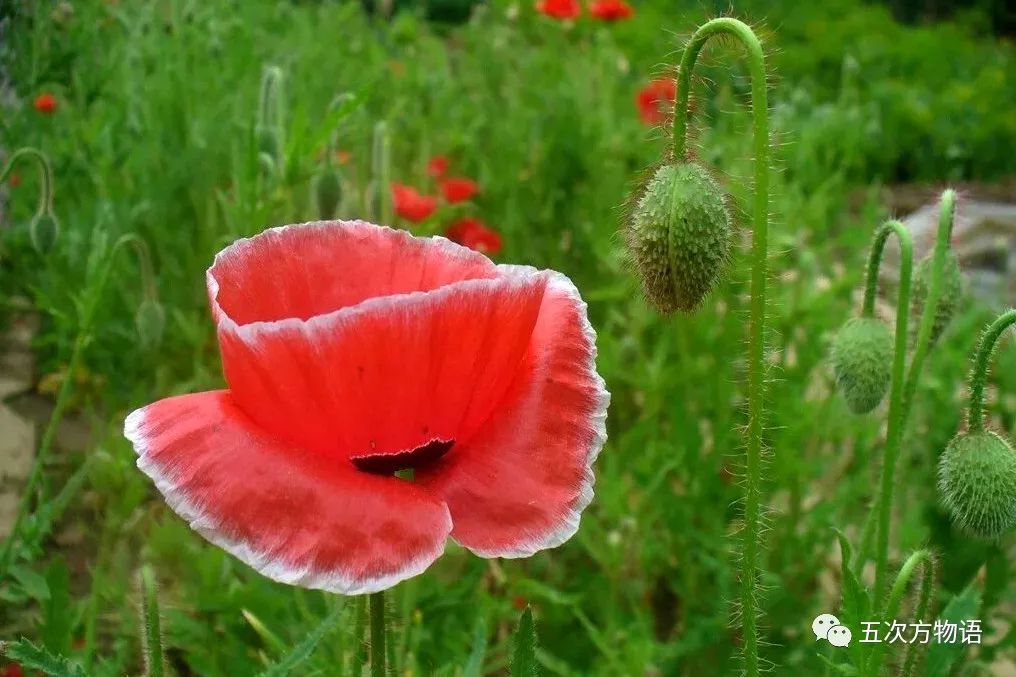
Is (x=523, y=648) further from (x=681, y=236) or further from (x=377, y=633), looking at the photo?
(x=681, y=236)

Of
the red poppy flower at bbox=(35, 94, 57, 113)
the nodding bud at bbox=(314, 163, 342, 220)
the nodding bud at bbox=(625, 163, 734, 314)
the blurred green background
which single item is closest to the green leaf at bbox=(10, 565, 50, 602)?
the blurred green background

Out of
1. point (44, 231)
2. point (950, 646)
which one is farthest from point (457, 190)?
point (950, 646)

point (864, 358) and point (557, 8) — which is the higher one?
point (557, 8)

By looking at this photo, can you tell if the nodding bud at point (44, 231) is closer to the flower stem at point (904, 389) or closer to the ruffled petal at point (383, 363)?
the ruffled petal at point (383, 363)

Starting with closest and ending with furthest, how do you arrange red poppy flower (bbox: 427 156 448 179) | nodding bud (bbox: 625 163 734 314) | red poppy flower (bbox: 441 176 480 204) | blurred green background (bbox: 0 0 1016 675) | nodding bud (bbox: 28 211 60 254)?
nodding bud (bbox: 625 163 734 314), blurred green background (bbox: 0 0 1016 675), nodding bud (bbox: 28 211 60 254), red poppy flower (bbox: 441 176 480 204), red poppy flower (bbox: 427 156 448 179)

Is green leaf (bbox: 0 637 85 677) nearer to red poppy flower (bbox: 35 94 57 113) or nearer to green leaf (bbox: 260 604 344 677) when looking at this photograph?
green leaf (bbox: 260 604 344 677)
